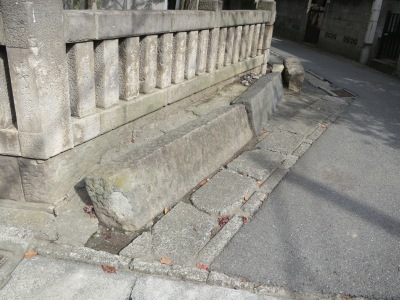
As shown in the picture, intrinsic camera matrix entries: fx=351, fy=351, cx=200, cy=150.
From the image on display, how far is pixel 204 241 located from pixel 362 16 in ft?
46.8

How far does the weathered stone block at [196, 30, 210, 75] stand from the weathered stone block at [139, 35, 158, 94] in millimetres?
1247

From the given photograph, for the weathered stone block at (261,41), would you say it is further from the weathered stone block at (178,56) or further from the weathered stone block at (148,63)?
the weathered stone block at (148,63)

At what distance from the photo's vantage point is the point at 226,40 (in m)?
6.47

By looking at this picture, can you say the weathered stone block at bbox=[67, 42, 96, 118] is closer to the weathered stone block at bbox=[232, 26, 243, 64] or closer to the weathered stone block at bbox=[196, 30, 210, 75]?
the weathered stone block at bbox=[196, 30, 210, 75]

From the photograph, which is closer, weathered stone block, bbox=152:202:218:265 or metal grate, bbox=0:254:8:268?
metal grate, bbox=0:254:8:268

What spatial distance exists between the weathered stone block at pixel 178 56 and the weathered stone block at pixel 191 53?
0.52 ft

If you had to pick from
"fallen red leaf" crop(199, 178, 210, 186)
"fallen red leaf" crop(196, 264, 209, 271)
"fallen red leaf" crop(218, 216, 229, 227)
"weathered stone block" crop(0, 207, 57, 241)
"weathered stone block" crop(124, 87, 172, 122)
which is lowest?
"fallen red leaf" crop(218, 216, 229, 227)

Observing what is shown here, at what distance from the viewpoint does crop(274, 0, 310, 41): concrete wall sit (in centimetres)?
1897

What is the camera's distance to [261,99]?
5918mm

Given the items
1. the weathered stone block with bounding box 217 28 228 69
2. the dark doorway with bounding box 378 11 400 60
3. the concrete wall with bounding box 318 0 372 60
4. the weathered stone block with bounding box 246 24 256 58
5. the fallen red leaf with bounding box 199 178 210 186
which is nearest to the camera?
the fallen red leaf with bounding box 199 178 210 186

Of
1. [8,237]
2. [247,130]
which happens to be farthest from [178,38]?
[8,237]

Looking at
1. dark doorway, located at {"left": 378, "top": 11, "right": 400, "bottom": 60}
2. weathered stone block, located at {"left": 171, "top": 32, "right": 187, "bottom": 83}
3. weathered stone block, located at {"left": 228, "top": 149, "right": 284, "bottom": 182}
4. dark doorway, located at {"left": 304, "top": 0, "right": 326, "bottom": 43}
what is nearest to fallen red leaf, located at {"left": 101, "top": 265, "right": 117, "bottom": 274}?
weathered stone block, located at {"left": 228, "top": 149, "right": 284, "bottom": 182}

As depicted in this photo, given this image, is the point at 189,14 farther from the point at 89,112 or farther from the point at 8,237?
the point at 8,237

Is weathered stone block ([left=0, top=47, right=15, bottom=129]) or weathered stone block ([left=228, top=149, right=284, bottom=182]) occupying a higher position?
weathered stone block ([left=0, top=47, right=15, bottom=129])
